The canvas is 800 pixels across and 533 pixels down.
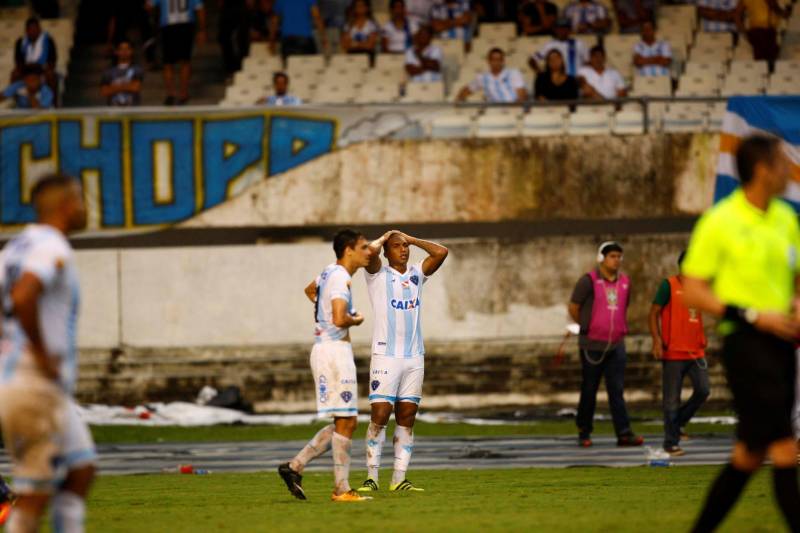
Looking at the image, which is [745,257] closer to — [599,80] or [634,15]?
[599,80]

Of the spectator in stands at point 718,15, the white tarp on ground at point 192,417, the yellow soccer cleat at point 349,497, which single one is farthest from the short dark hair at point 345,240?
the spectator in stands at point 718,15

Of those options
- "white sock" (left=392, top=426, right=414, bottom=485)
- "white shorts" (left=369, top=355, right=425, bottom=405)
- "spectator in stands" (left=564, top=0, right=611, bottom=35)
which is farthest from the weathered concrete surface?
"white sock" (left=392, top=426, right=414, bottom=485)

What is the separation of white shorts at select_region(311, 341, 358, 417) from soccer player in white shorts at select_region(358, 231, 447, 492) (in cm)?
89

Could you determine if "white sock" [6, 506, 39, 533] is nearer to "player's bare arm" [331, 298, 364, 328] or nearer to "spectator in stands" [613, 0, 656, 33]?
"player's bare arm" [331, 298, 364, 328]

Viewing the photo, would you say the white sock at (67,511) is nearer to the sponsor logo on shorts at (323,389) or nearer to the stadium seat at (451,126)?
the sponsor logo on shorts at (323,389)

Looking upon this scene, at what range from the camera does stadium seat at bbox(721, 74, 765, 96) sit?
24031mm

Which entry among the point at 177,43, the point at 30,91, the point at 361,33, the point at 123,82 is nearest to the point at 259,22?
the point at 177,43

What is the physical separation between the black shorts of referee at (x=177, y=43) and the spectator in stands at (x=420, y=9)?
392cm

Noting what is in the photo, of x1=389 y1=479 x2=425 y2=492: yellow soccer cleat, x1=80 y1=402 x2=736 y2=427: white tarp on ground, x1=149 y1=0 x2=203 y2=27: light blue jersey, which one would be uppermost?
x1=149 y1=0 x2=203 y2=27: light blue jersey

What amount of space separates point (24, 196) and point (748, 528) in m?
16.9

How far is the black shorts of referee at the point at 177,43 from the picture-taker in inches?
992

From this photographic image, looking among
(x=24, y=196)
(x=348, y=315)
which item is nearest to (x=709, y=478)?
(x=348, y=315)

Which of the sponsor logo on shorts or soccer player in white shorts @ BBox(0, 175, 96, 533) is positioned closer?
soccer player in white shorts @ BBox(0, 175, 96, 533)

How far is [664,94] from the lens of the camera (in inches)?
960
